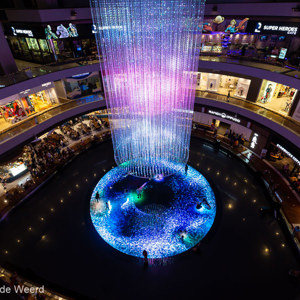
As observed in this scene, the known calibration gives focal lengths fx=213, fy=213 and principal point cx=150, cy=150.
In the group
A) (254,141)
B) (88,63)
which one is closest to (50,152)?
(88,63)

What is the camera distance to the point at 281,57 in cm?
1831

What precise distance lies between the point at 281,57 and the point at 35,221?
75.8ft

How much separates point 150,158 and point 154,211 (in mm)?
3684

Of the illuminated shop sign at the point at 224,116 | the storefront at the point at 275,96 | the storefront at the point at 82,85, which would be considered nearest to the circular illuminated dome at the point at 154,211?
the illuminated shop sign at the point at 224,116

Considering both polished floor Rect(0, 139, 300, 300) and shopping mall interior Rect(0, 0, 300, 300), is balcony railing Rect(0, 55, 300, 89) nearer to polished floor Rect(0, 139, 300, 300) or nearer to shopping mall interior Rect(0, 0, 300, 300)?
shopping mall interior Rect(0, 0, 300, 300)

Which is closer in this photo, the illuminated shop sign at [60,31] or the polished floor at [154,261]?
the polished floor at [154,261]

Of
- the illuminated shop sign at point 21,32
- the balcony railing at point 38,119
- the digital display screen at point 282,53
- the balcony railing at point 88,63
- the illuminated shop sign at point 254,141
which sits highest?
the illuminated shop sign at point 21,32

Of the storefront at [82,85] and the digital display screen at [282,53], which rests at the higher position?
the digital display screen at [282,53]

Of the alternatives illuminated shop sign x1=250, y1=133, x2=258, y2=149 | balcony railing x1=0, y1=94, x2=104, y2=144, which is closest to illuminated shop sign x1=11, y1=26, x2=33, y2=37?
balcony railing x1=0, y1=94, x2=104, y2=144

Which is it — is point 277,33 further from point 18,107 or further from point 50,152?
point 18,107

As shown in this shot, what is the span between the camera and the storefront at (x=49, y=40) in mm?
18547

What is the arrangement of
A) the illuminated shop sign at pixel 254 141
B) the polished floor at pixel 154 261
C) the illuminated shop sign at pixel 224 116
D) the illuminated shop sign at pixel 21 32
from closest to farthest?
the polished floor at pixel 154 261 < the illuminated shop sign at pixel 224 116 < the illuminated shop sign at pixel 21 32 < the illuminated shop sign at pixel 254 141

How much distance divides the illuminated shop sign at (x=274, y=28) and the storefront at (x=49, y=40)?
48.1 ft

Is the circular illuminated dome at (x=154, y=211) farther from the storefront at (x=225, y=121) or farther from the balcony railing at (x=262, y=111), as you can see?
the balcony railing at (x=262, y=111)
